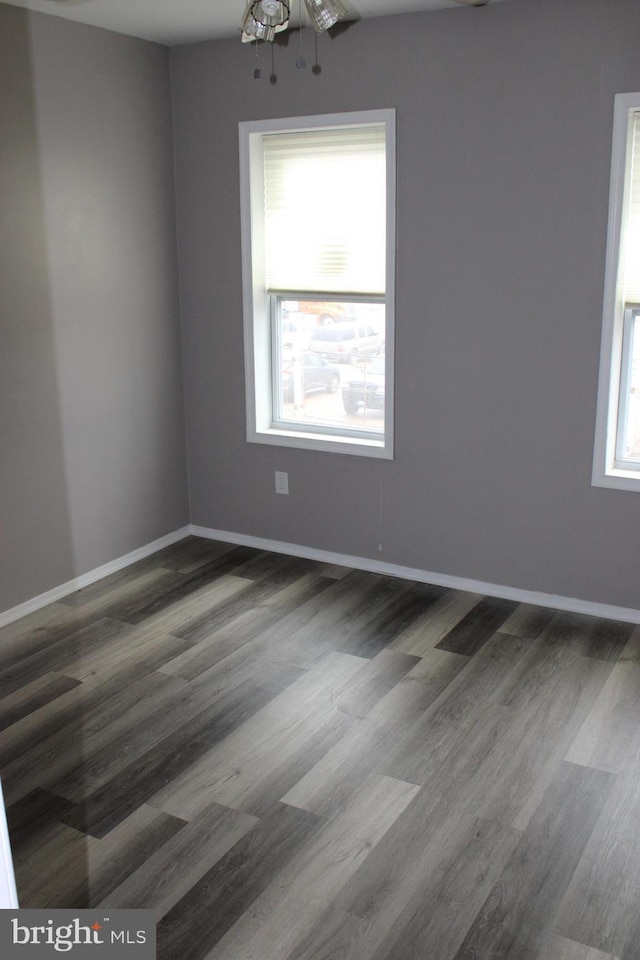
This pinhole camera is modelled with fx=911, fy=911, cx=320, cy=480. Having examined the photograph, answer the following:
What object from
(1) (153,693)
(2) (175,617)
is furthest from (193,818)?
(2) (175,617)

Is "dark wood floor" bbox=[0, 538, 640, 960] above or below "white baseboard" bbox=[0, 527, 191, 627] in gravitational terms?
below

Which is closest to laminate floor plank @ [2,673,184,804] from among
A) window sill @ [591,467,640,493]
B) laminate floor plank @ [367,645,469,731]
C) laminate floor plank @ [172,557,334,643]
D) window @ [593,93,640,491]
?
laminate floor plank @ [172,557,334,643]

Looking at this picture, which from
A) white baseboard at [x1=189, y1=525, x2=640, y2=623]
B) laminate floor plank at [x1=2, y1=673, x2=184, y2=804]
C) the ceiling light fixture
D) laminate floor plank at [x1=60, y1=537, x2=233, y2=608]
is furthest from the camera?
laminate floor plank at [x1=60, y1=537, x2=233, y2=608]

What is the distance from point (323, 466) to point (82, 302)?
4.46 ft

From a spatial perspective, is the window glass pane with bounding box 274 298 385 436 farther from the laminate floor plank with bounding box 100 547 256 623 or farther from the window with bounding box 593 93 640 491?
the window with bounding box 593 93 640 491

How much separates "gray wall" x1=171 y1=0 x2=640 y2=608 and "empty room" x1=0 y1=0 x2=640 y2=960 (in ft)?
0.04

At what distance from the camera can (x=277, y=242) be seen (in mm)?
4383

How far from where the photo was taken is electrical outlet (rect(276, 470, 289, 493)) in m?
4.60

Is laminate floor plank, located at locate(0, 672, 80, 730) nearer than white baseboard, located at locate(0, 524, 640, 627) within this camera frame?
Yes

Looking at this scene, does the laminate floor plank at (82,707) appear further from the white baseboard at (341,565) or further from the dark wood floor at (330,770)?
the white baseboard at (341,565)

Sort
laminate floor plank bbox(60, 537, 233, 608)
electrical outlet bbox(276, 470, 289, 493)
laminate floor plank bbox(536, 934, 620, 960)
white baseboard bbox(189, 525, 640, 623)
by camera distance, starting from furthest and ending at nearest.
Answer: electrical outlet bbox(276, 470, 289, 493) < laminate floor plank bbox(60, 537, 233, 608) < white baseboard bbox(189, 525, 640, 623) < laminate floor plank bbox(536, 934, 620, 960)

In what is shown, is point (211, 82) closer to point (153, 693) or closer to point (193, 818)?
point (153, 693)

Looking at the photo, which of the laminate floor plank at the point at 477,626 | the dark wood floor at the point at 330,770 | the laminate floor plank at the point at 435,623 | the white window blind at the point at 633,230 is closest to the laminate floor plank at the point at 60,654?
the dark wood floor at the point at 330,770

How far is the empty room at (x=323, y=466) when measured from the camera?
253 centimetres
